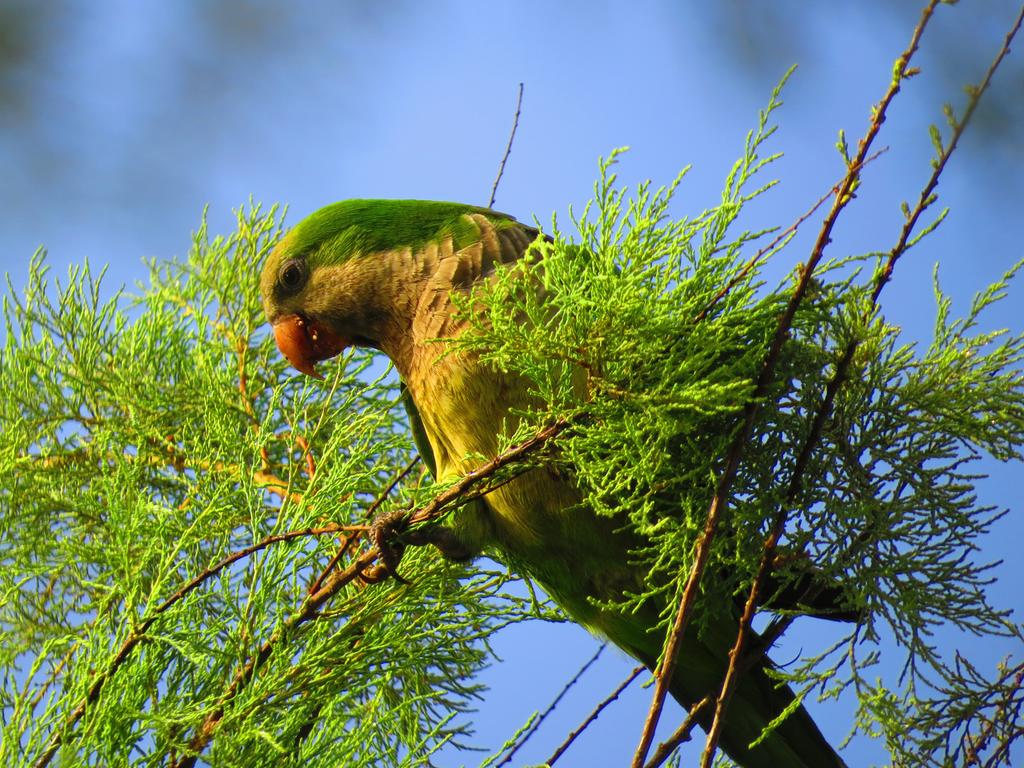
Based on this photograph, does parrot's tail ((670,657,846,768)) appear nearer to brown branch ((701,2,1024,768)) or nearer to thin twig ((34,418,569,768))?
brown branch ((701,2,1024,768))

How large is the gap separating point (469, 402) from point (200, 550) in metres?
0.51

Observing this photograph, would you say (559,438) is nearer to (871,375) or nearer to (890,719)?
(871,375)

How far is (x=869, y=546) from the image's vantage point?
1282mm

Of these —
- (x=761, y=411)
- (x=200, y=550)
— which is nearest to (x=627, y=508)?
(x=761, y=411)

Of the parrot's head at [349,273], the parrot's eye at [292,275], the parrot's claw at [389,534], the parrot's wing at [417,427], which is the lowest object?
the parrot's claw at [389,534]

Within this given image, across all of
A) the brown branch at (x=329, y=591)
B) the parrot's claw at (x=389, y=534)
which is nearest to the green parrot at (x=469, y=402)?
the parrot's claw at (x=389, y=534)

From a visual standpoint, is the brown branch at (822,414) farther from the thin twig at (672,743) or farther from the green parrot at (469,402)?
the green parrot at (469,402)

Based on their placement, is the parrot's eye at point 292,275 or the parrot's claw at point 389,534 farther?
the parrot's eye at point 292,275

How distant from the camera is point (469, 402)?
65.1 inches

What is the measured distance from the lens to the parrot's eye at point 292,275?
197cm

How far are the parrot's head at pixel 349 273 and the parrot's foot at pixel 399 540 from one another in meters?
0.38

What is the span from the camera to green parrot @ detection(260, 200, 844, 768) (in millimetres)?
1657

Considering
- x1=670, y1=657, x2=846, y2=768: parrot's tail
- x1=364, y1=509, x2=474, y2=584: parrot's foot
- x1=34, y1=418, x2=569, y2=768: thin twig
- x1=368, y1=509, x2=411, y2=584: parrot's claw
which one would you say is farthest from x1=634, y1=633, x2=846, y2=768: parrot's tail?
x1=34, y1=418, x2=569, y2=768: thin twig

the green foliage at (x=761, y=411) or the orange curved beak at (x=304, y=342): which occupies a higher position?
the orange curved beak at (x=304, y=342)
